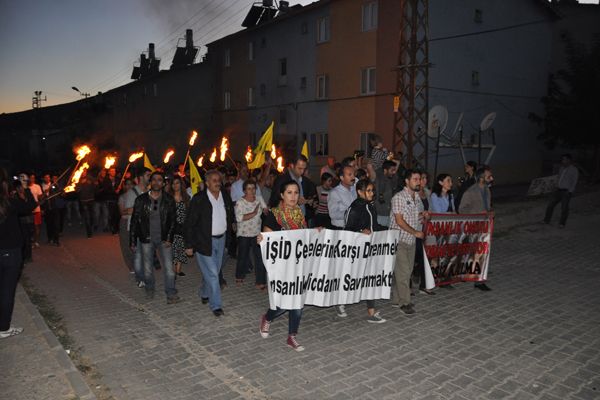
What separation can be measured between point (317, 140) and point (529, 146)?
13267 millimetres

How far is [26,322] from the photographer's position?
254 inches

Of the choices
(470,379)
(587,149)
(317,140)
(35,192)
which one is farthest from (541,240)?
(587,149)

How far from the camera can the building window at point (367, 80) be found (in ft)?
79.3

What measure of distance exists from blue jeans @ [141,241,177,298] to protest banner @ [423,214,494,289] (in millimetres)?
4080

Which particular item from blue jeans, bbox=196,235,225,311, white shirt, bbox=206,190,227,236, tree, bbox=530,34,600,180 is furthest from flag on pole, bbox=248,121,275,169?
tree, bbox=530,34,600,180

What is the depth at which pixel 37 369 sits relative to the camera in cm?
508

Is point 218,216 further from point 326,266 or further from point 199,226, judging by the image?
point 326,266

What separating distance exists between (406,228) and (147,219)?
3.93 m

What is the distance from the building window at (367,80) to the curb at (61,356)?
2001 centimetres

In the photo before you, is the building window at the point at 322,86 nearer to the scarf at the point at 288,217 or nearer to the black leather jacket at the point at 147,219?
the black leather jacket at the point at 147,219

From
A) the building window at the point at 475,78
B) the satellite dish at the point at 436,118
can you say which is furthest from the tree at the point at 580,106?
the satellite dish at the point at 436,118

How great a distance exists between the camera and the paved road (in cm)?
475

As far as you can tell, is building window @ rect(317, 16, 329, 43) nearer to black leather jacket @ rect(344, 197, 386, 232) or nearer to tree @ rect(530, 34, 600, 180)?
tree @ rect(530, 34, 600, 180)

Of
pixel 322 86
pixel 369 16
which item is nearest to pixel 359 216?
pixel 369 16
